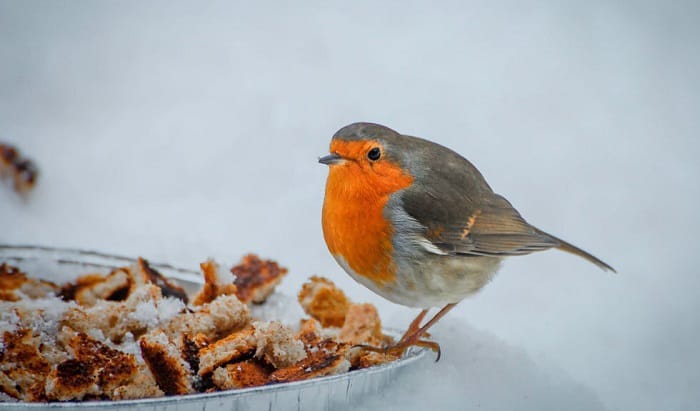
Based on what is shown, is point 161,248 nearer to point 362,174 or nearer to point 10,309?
point 10,309

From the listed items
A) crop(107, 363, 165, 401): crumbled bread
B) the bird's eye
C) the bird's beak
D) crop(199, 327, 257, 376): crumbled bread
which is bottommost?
crop(107, 363, 165, 401): crumbled bread

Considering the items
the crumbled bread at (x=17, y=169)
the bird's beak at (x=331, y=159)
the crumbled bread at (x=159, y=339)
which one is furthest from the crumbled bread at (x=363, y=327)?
the crumbled bread at (x=17, y=169)

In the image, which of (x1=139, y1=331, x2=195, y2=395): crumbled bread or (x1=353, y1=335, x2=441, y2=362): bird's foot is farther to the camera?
(x1=353, y1=335, x2=441, y2=362): bird's foot

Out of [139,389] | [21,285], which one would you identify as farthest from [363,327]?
[21,285]

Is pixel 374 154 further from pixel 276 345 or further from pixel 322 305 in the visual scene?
pixel 322 305

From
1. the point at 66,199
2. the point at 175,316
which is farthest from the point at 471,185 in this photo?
the point at 66,199

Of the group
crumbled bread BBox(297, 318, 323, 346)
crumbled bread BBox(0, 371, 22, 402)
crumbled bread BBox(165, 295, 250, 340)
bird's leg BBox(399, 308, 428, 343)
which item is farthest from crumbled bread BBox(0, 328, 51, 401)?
bird's leg BBox(399, 308, 428, 343)

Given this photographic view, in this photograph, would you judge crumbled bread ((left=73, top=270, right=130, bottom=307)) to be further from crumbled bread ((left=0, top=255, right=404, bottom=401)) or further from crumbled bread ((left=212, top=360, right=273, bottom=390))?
crumbled bread ((left=212, top=360, right=273, bottom=390))
